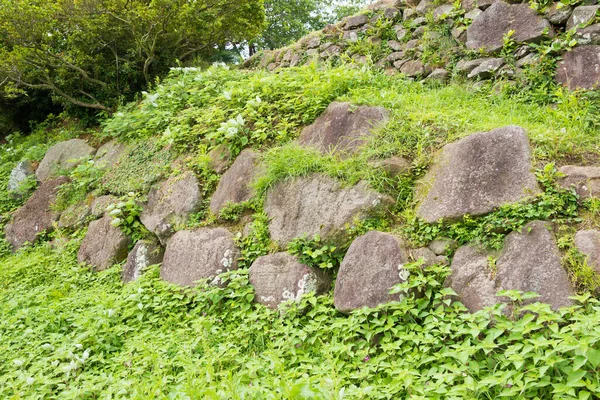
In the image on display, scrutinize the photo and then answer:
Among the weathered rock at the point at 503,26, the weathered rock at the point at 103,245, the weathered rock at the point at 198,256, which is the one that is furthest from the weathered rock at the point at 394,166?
the weathered rock at the point at 103,245

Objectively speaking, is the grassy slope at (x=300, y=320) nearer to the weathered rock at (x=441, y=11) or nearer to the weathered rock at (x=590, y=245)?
the weathered rock at (x=590, y=245)

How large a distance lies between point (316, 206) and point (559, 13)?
11.9ft

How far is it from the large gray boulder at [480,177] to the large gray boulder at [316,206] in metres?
0.43

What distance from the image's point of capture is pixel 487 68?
5.32 m

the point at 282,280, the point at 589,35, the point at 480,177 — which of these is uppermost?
the point at 589,35

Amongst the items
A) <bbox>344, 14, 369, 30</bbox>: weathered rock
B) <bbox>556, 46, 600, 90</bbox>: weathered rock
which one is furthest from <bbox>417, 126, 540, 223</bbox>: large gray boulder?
<bbox>344, 14, 369, 30</bbox>: weathered rock

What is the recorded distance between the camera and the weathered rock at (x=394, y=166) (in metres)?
3.88

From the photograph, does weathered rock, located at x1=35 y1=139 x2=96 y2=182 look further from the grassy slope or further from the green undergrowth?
the green undergrowth

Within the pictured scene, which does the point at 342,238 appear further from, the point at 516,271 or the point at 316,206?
the point at 516,271

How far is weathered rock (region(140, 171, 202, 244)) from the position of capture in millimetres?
4945

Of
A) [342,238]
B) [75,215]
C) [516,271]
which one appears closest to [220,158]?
[342,238]

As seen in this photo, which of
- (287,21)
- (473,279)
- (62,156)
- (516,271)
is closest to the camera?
(516,271)

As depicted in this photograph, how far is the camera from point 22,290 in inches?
198

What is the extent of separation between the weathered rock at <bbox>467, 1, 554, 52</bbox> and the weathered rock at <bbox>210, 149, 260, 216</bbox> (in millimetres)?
3174
